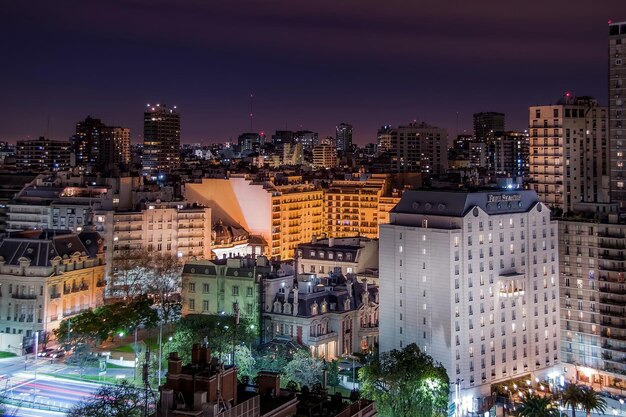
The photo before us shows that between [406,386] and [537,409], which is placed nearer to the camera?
[406,386]

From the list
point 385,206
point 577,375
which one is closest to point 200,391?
point 577,375

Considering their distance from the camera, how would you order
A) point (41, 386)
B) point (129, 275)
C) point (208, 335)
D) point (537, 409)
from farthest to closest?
point (129, 275)
point (208, 335)
point (41, 386)
point (537, 409)

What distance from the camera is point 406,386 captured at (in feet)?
254

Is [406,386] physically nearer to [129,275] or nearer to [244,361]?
[244,361]

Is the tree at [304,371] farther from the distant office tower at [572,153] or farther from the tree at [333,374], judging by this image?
the distant office tower at [572,153]

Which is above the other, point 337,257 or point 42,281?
point 337,257

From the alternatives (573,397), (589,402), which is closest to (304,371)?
(573,397)

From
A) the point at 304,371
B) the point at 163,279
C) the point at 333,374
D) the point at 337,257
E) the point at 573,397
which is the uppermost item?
the point at 337,257

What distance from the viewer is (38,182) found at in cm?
18675

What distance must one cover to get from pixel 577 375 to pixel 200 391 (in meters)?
85.7

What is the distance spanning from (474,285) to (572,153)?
5783cm

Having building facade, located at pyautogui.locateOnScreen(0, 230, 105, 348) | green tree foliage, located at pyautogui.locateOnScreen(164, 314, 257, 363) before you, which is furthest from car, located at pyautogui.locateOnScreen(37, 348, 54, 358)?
green tree foliage, located at pyautogui.locateOnScreen(164, 314, 257, 363)

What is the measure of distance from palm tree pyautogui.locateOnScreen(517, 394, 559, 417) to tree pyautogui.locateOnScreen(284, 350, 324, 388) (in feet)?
75.0

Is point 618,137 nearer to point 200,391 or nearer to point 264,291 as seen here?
point 264,291
